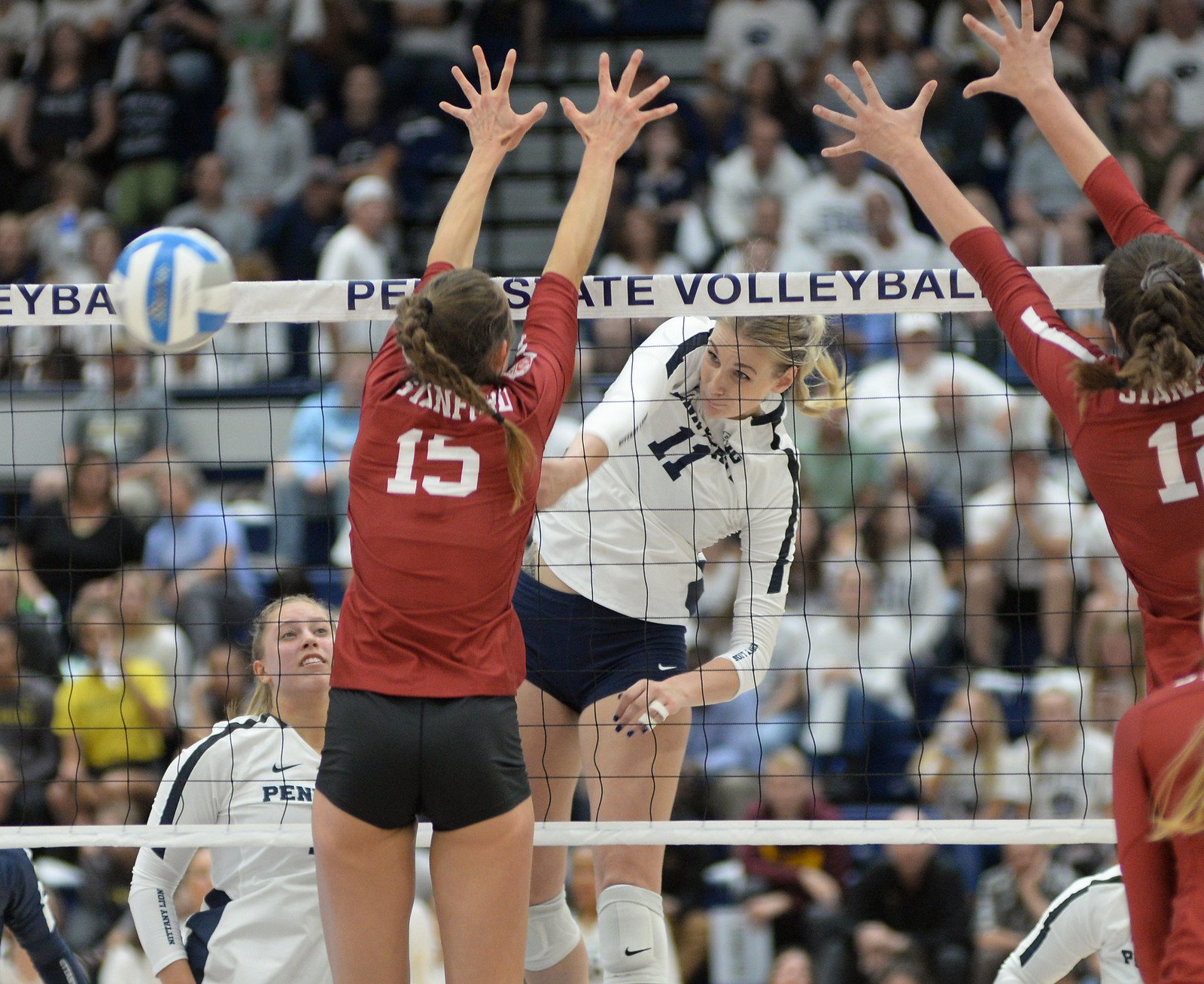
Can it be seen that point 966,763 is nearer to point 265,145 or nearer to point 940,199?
point 940,199

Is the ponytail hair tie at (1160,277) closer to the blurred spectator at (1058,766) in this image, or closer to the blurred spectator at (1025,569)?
the blurred spectator at (1058,766)

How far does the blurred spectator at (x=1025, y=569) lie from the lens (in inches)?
318

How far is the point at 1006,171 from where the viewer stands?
35.8ft

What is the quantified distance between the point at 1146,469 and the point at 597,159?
4.89 ft

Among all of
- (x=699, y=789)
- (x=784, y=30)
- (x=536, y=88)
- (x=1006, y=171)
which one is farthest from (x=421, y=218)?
(x=699, y=789)

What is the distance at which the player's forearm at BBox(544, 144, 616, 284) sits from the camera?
3.80 meters

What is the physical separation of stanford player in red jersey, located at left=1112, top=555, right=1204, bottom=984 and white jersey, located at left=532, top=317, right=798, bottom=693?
172 centimetres

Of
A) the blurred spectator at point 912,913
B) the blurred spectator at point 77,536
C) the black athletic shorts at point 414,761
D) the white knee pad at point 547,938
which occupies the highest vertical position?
the blurred spectator at point 77,536

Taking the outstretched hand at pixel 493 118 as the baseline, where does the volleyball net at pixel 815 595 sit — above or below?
below

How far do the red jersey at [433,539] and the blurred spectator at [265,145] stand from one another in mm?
8066

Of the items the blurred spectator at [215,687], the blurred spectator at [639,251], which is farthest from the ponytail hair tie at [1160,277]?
the blurred spectator at [639,251]

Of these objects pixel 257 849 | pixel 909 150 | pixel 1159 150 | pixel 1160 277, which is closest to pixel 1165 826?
pixel 1160 277

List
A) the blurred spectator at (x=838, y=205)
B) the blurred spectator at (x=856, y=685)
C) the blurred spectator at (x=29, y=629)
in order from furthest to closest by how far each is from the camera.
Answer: the blurred spectator at (x=838, y=205), the blurred spectator at (x=856, y=685), the blurred spectator at (x=29, y=629)

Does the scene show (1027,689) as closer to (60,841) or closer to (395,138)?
(60,841)
